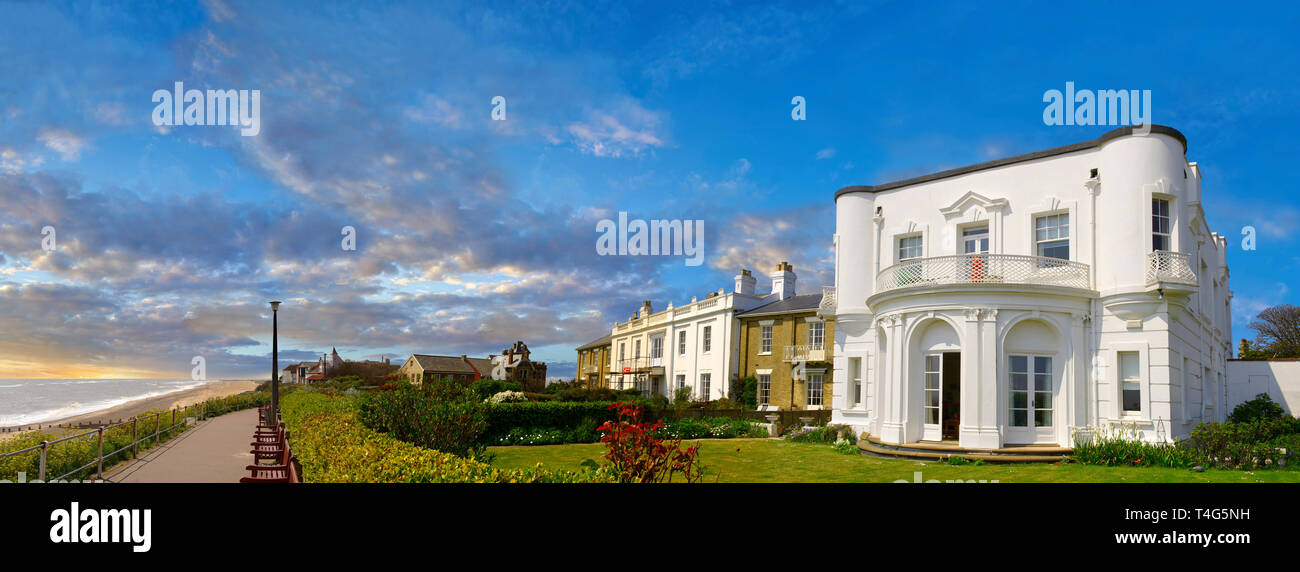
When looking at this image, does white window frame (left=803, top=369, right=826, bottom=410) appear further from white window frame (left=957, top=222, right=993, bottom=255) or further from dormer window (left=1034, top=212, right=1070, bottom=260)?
dormer window (left=1034, top=212, right=1070, bottom=260)

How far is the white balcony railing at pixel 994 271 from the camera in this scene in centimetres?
1733

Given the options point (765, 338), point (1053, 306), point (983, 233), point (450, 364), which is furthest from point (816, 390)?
point (450, 364)

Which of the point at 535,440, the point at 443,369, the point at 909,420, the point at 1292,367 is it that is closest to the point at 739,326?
the point at 535,440

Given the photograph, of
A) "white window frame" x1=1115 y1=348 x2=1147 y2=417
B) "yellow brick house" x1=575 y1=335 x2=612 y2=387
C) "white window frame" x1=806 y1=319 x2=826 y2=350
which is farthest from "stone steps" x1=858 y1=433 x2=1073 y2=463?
"yellow brick house" x1=575 y1=335 x2=612 y2=387

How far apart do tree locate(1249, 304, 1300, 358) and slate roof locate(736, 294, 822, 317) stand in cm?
3673

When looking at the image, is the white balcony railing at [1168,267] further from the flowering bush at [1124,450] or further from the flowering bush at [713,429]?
the flowering bush at [713,429]

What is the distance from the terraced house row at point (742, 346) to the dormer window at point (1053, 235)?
10.7 m

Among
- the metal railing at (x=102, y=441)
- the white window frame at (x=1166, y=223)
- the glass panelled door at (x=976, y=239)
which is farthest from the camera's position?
the glass panelled door at (x=976, y=239)

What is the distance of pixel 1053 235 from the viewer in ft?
60.3

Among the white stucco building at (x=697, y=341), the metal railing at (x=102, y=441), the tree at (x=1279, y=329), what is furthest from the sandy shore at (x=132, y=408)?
the tree at (x=1279, y=329)

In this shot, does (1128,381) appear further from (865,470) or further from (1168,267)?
(865,470)

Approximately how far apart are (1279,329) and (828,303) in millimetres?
49039
